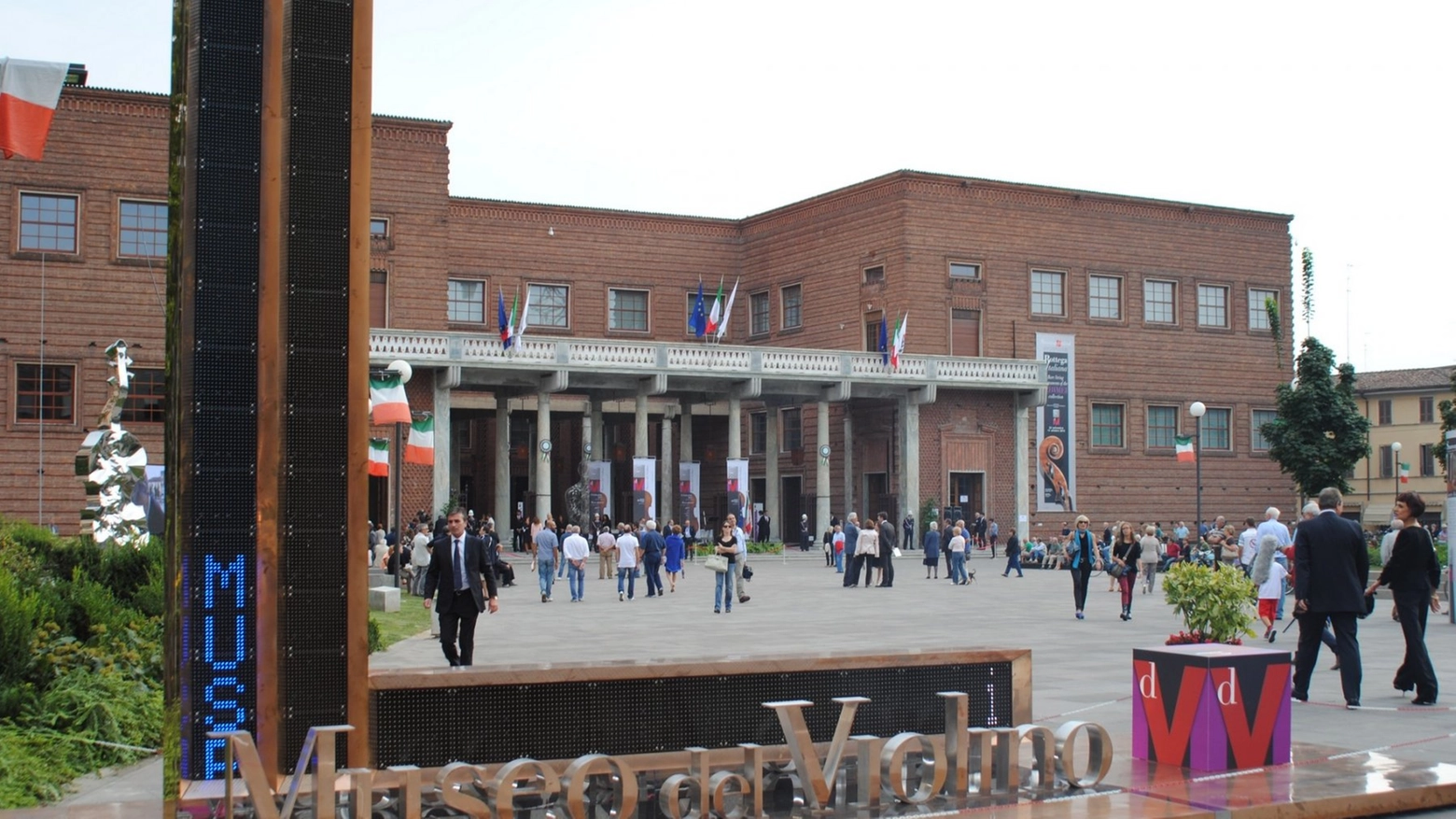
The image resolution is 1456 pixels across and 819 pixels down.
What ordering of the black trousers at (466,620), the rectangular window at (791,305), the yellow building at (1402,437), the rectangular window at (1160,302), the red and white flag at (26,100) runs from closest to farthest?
the black trousers at (466,620) → the red and white flag at (26,100) → the rectangular window at (1160,302) → the rectangular window at (791,305) → the yellow building at (1402,437)

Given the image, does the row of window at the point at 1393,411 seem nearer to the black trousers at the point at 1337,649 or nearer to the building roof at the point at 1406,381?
the building roof at the point at 1406,381

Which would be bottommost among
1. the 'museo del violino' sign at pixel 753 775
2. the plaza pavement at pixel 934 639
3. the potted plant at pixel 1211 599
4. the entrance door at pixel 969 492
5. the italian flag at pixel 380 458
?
the plaza pavement at pixel 934 639

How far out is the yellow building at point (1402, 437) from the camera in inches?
3120

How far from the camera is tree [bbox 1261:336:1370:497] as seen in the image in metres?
53.2

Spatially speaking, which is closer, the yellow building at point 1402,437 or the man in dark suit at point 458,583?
the man in dark suit at point 458,583

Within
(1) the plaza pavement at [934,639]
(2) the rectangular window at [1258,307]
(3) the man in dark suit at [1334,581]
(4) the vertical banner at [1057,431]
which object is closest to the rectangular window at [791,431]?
(4) the vertical banner at [1057,431]

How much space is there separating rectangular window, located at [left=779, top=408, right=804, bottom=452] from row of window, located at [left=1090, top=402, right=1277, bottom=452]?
10514 mm

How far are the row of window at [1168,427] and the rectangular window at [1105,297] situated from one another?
3.30m

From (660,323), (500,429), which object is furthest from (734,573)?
(660,323)

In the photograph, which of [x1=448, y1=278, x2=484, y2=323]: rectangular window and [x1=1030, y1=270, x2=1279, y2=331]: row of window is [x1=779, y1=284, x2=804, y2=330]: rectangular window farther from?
[x1=448, y1=278, x2=484, y2=323]: rectangular window

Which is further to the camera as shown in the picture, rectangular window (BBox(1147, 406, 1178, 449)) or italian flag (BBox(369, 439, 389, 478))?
rectangular window (BBox(1147, 406, 1178, 449))

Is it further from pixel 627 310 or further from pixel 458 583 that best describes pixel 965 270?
pixel 458 583

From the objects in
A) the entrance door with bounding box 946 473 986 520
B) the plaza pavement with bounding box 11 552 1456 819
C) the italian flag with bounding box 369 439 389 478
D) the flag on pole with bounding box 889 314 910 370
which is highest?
the flag on pole with bounding box 889 314 910 370

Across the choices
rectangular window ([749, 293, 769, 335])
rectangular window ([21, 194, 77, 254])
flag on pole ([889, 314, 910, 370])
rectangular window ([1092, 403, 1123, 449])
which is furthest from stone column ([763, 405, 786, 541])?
rectangular window ([21, 194, 77, 254])
